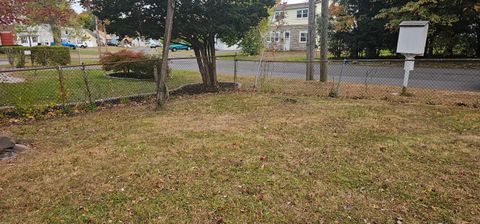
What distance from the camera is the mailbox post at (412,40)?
8.25 m

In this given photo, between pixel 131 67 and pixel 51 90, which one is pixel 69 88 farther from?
pixel 131 67

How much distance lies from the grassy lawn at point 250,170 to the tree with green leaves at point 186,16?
132 inches

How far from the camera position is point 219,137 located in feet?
17.6

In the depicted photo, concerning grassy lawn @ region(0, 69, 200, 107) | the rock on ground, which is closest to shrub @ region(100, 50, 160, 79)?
grassy lawn @ region(0, 69, 200, 107)

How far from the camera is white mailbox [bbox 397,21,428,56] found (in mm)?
8266

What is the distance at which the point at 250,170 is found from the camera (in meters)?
4.01

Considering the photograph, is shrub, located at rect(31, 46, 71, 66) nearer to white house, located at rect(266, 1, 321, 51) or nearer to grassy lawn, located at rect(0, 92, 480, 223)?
grassy lawn, located at rect(0, 92, 480, 223)

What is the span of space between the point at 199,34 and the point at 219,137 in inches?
196

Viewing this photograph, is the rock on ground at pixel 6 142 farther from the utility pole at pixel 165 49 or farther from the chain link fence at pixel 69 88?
the utility pole at pixel 165 49

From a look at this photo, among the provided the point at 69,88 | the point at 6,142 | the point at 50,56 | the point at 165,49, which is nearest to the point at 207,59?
the point at 165,49

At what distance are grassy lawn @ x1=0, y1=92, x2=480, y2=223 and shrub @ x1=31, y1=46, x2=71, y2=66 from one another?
13568 mm

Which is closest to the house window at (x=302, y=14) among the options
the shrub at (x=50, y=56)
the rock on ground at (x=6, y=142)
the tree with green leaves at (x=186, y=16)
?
the shrub at (x=50, y=56)

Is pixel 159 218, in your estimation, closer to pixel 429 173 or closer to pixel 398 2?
pixel 429 173

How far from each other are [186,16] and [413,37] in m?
6.35
